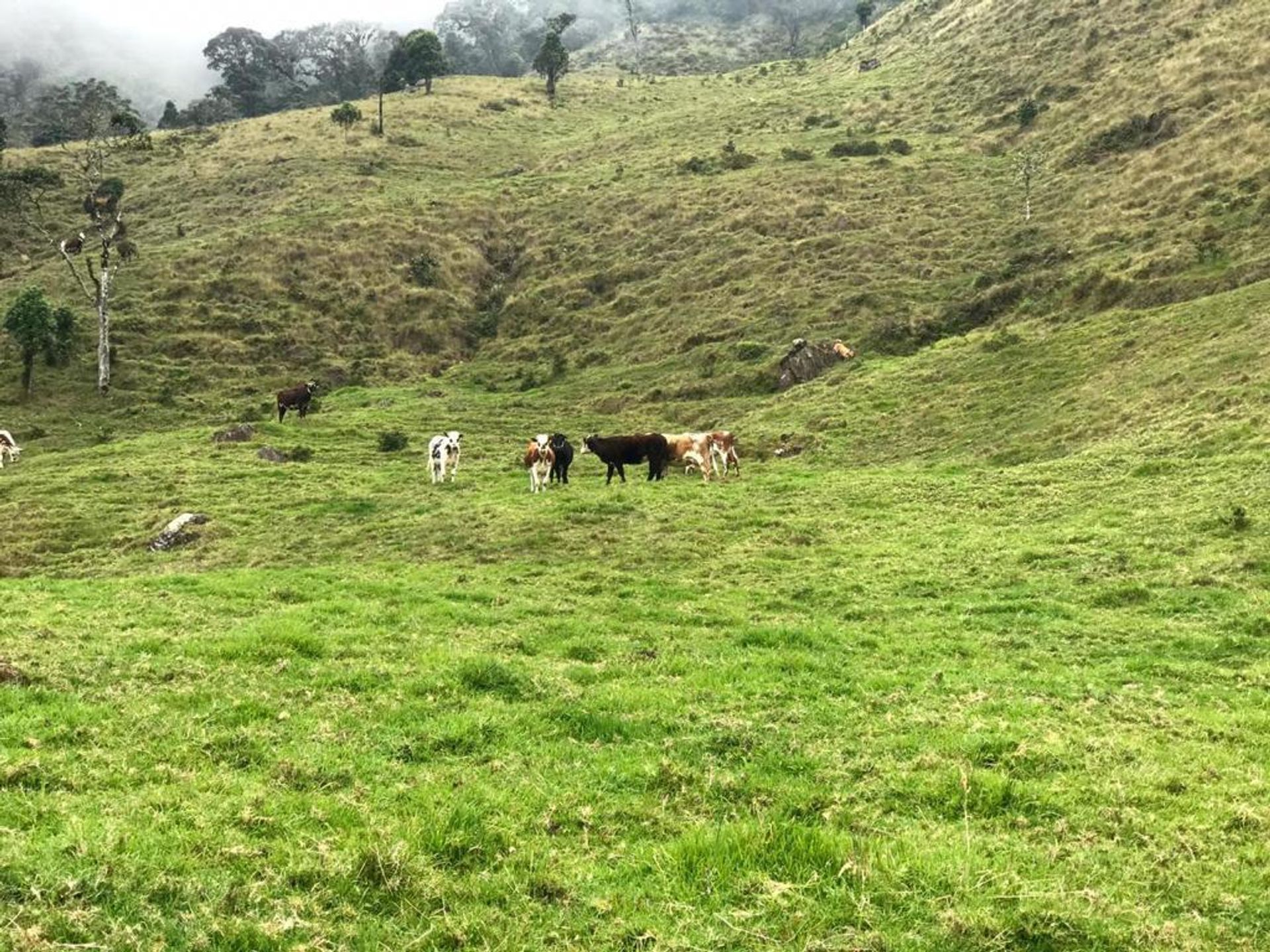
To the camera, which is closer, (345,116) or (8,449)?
(8,449)

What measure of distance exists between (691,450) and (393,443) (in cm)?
1302

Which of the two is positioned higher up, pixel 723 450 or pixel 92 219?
pixel 92 219

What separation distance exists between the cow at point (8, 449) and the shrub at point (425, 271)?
95.8 ft

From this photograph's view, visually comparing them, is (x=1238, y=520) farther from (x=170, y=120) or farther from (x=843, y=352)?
(x=170, y=120)

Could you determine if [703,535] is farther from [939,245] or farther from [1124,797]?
[939,245]

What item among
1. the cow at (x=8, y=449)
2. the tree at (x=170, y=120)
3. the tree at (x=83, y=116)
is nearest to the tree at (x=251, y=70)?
the tree at (x=170, y=120)

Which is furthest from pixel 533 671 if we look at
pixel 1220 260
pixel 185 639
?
pixel 1220 260

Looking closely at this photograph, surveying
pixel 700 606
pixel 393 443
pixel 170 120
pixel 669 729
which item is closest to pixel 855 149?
pixel 393 443

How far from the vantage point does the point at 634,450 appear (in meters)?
27.7

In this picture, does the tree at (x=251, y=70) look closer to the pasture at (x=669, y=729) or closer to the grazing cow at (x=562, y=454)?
the grazing cow at (x=562, y=454)

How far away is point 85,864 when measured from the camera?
559 centimetres

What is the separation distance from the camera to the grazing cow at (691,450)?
27469 mm

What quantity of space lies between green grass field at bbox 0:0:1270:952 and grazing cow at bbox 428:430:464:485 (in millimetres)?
1073

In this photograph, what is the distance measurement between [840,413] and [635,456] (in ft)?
30.1
